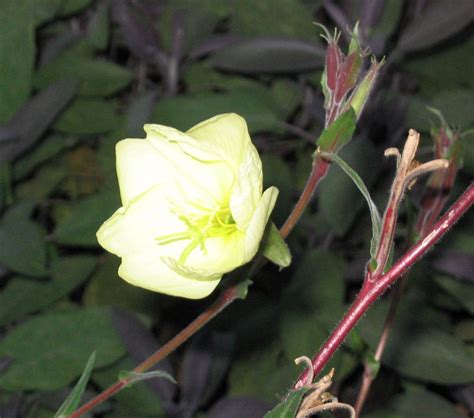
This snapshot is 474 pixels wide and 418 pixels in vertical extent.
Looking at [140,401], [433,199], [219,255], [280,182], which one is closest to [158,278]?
[219,255]

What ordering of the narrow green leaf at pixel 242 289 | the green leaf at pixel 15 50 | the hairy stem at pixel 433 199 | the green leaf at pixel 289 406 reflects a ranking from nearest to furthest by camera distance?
the green leaf at pixel 289 406
the narrow green leaf at pixel 242 289
the hairy stem at pixel 433 199
the green leaf at pixel 15 50

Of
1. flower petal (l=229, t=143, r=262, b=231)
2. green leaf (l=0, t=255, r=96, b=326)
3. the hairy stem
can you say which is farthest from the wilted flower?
→ green leaf (l=0, t=255, r=96, b=326)

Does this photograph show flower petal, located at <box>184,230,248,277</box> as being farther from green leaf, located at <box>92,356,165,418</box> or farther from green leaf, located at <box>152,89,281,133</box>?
green leaf, located at <box>152,89,281,133</box>

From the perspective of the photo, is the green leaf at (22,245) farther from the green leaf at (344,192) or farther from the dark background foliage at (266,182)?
the green leaf at (344,192)

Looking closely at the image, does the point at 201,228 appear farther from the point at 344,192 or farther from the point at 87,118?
the point at 87,118

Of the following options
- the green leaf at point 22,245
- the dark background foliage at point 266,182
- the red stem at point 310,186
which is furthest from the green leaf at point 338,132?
the green leaf at point 22,245

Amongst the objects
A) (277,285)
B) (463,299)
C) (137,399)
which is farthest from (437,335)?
(137,399)
